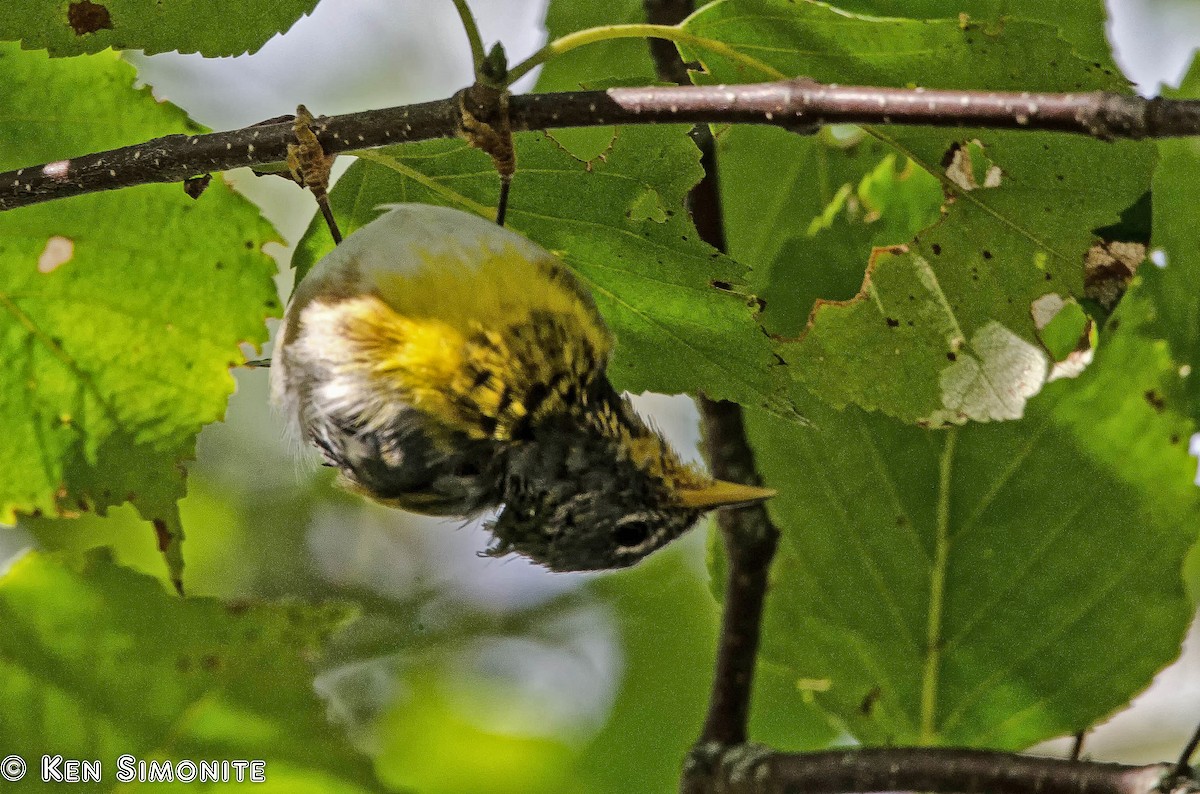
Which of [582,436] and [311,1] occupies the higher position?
[311,1]

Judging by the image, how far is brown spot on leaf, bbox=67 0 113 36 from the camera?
5.23 feet

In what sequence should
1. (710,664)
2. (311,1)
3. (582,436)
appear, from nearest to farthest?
(311,1), (582,436), (710,664)

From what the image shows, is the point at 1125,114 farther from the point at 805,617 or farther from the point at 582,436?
the point at 805,617

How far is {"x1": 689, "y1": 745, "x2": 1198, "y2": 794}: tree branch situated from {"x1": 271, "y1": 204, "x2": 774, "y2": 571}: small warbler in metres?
0.38

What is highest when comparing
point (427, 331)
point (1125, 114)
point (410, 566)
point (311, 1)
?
point (410, 566)

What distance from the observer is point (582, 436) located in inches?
76.5

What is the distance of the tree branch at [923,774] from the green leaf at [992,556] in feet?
0.98

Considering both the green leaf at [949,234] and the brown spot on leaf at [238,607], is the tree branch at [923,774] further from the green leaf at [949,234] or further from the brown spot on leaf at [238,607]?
the brown spot on leaf at [238,607]

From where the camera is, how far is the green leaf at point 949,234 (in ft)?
5.21

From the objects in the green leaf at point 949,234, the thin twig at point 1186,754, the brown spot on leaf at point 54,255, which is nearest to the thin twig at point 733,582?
the green leaf at point 949,234

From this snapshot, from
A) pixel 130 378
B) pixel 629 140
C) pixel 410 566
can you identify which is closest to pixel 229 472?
pixel 410 566

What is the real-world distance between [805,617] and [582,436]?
Result: 0.58 m

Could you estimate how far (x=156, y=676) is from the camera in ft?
6.72

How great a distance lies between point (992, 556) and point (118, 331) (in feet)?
4.92
